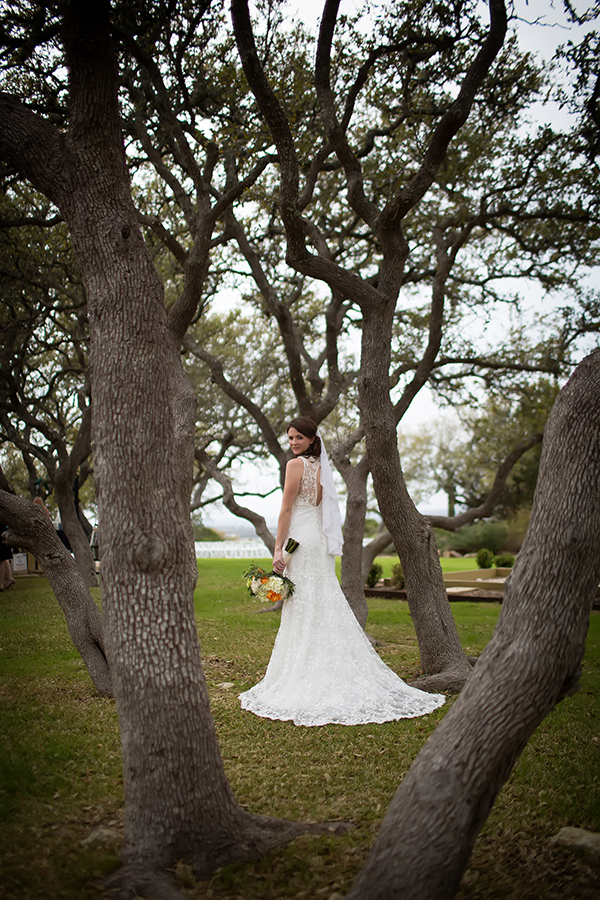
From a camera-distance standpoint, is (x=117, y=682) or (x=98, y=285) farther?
(x=98, y=285)

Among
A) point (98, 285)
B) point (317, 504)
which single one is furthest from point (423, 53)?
point (98, 285)

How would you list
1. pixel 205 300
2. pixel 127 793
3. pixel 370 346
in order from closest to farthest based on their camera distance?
pixel 127 793 → pixel 370 346 → pixel 205 300

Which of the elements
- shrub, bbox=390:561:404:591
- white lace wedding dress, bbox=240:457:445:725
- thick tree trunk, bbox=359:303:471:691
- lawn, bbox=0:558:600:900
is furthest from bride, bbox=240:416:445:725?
shrub, bbox=390:561:404:591

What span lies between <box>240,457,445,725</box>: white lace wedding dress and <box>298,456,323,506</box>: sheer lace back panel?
11 mm

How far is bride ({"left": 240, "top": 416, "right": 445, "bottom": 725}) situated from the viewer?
229 inches

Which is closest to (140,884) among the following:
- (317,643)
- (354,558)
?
(317,643)

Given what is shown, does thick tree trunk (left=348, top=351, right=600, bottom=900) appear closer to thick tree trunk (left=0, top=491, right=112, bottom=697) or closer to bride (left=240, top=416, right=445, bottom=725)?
bride (left=240, top=416, right=445, bottom=725)

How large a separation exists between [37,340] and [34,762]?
1361 cm

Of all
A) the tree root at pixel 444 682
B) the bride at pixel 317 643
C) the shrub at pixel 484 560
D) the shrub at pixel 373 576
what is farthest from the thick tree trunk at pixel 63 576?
the shrub at pixel 484 560

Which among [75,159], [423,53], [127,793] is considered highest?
[423,53]

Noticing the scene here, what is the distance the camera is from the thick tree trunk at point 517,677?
8.43 ft

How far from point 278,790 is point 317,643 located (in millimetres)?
2203

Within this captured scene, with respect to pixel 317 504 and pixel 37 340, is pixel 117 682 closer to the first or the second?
pixel 317 504

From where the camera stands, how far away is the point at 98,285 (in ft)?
11.2
